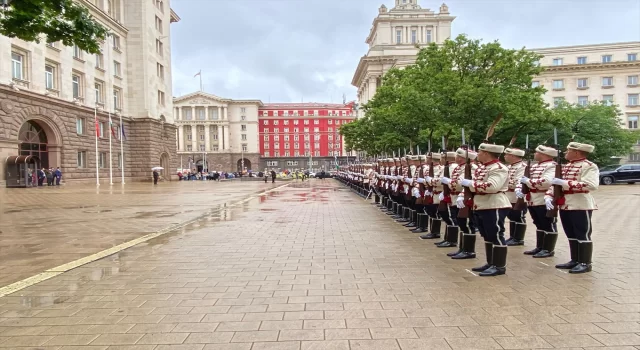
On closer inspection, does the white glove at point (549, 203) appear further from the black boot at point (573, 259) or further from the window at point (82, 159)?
the window at point (82, 159)

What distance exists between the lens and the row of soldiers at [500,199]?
21.0 ft

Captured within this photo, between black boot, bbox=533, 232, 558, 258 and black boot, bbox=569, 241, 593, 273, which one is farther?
black boot, bbox=533, 232, 558, 258

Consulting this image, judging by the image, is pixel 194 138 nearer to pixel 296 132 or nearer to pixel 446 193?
pixel 296 132

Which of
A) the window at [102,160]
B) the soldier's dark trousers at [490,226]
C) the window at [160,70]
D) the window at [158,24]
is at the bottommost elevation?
the soldier's dark trousers at [490,226]

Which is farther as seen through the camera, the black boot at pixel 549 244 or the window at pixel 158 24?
the window at pixel 158 24

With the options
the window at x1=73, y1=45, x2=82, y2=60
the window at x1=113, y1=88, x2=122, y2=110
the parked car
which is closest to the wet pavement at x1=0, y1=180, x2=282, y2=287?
the window at x1=73, y1=45, x2=82, y2=60

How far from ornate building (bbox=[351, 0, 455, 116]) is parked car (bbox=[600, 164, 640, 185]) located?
1693 inches

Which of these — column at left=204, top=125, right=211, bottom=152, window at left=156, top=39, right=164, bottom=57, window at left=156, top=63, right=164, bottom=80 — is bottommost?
column at left=204, top=125, right=211, bottom=152

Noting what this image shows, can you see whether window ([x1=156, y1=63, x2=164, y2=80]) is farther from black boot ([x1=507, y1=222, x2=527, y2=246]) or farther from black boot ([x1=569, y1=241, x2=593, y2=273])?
black boot ([x1=569, y1=241, x2=593, y2=273])

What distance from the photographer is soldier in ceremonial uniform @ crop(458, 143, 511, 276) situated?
630 centimetres

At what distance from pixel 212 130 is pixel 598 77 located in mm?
83337

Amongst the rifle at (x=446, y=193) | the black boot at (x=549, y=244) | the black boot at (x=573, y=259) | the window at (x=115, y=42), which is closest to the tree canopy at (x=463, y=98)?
the rifle at (x=446, y=193)

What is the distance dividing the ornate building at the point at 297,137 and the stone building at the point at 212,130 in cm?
593

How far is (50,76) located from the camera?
3381 centimetres
